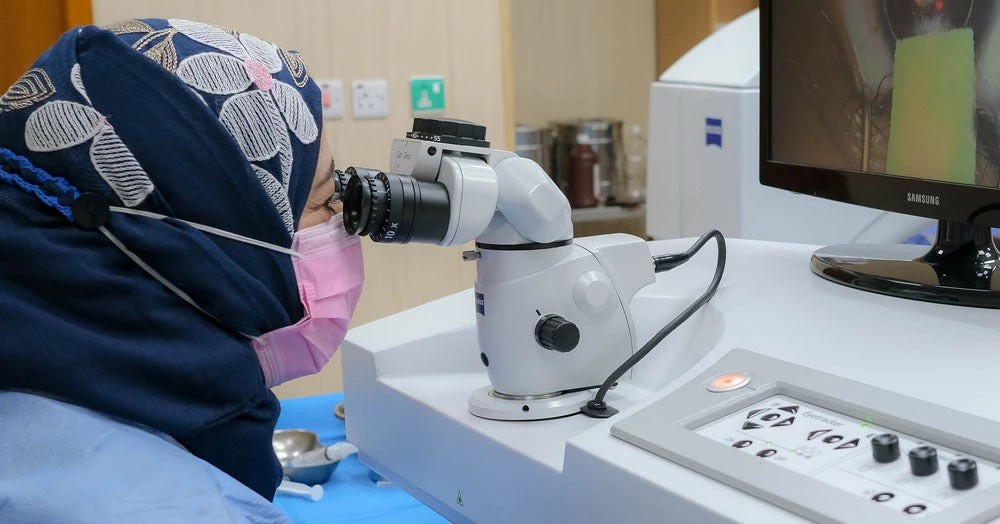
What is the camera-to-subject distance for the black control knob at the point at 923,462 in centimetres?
63

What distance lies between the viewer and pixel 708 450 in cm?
71

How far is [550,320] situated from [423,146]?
0.20m

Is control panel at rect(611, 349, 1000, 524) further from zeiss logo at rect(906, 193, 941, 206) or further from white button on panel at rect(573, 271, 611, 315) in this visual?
zeiss logo at rect(906, 193, 941, 206)

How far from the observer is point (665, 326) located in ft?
3.41

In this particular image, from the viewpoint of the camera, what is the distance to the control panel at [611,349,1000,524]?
612 millimetres

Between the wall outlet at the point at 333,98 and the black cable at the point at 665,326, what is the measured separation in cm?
181

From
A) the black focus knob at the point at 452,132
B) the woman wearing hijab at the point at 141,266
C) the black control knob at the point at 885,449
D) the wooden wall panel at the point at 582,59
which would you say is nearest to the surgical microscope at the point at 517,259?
the black focus knob at the point at 452,132

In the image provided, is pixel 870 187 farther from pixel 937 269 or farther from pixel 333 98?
pixel 333 98

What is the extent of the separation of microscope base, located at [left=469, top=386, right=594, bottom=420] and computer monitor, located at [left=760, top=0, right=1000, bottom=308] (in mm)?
339

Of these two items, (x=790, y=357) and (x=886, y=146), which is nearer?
(x=790, y=357)

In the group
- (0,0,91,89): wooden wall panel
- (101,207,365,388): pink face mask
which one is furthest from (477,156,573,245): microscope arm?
(0,0,91,89): wooden wall panel

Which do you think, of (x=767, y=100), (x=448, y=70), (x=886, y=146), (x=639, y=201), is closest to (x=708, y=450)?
(x=886, y=146)

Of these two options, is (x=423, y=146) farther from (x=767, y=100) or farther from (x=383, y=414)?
(x=767, y=100)

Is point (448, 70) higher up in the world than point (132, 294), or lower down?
higher up
